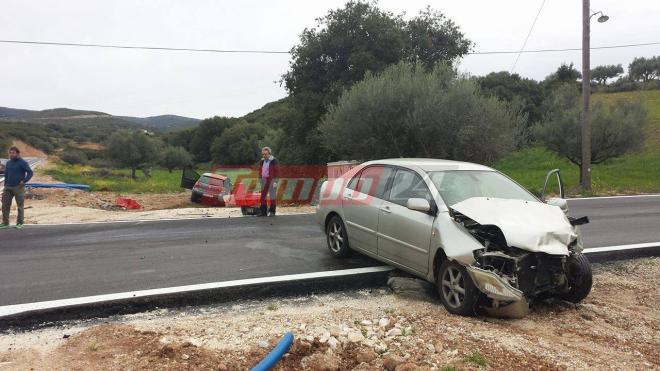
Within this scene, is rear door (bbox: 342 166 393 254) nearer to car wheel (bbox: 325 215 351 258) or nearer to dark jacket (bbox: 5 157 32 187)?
car wheel (bbox: 325 215 351 258)

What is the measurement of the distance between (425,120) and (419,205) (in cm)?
1101

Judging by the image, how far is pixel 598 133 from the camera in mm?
22922

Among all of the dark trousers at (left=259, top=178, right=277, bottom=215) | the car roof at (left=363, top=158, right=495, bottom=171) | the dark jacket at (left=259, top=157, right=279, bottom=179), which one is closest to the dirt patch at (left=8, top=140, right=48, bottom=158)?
the dark trousers at (left=259, top=178, right=277, bottom=215)

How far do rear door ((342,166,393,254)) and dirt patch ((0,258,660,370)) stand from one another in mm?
1094


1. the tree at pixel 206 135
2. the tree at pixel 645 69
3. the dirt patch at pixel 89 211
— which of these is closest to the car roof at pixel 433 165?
the dirt patch at pixel 89 211

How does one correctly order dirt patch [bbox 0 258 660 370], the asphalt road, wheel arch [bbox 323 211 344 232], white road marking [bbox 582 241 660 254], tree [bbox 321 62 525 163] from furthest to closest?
tree [bbox 321 62 525 163], white road marking [bbox 582 241 660 254], wheel arch [bbox 323 211 344 232], the asphalt road, dirt patch [bbox 0 258 660 370]

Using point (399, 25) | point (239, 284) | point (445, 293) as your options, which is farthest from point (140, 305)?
point (399, 25)

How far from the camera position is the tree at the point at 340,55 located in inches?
1043

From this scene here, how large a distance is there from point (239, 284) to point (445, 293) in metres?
2.34

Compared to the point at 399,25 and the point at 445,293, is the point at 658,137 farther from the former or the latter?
the point at 445,293

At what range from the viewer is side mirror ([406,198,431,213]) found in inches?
204

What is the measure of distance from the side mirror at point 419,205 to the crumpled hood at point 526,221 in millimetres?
270

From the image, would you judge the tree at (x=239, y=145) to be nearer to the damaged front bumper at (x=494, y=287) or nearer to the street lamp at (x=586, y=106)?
the street lamp at (x=586, y=106)

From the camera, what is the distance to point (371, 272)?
611 centimetres
